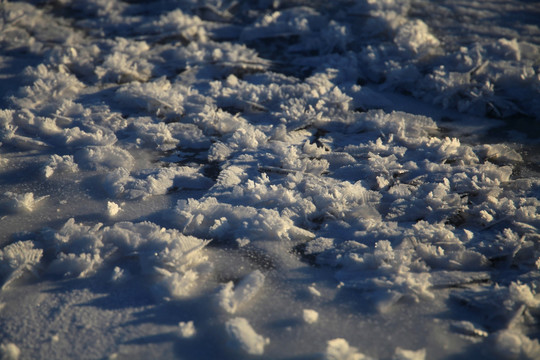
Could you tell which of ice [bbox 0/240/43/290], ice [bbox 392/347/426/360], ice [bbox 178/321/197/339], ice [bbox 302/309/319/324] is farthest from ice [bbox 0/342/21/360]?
ice [bbox 392/347/426/360]

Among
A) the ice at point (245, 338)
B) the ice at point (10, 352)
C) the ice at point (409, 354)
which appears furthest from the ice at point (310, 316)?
the ice at point (10, 352)

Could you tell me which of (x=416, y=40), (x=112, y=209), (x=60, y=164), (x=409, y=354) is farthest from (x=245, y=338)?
(x=416, y=40)

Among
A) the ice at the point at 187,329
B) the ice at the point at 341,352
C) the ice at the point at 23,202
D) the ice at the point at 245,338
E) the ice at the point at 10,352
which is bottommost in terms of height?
the ice at the point at 10,352

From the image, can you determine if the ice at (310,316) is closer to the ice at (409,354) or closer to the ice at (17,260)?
the ice at (409,354)

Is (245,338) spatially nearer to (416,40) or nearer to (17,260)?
(17,260)

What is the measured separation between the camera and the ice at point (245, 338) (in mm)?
1095

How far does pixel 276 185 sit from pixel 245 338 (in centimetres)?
69

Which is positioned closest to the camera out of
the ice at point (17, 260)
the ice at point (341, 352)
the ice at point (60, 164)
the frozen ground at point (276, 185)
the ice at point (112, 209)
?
the ice at point (341, 352)

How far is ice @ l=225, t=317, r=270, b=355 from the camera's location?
1.09 metres

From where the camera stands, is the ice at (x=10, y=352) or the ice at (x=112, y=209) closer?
the ice at (x=10, y=352)

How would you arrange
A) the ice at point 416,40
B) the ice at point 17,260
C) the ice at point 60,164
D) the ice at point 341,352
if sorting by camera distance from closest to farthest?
1. the ice at point 341,352
2. the ice at point 17,260
3. the ice at point 60,164
4. the ice at point 416,40

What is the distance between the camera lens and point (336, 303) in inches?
48.9

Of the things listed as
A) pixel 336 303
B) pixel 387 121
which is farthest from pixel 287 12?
pixel 336 303

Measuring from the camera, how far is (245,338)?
1106mm
